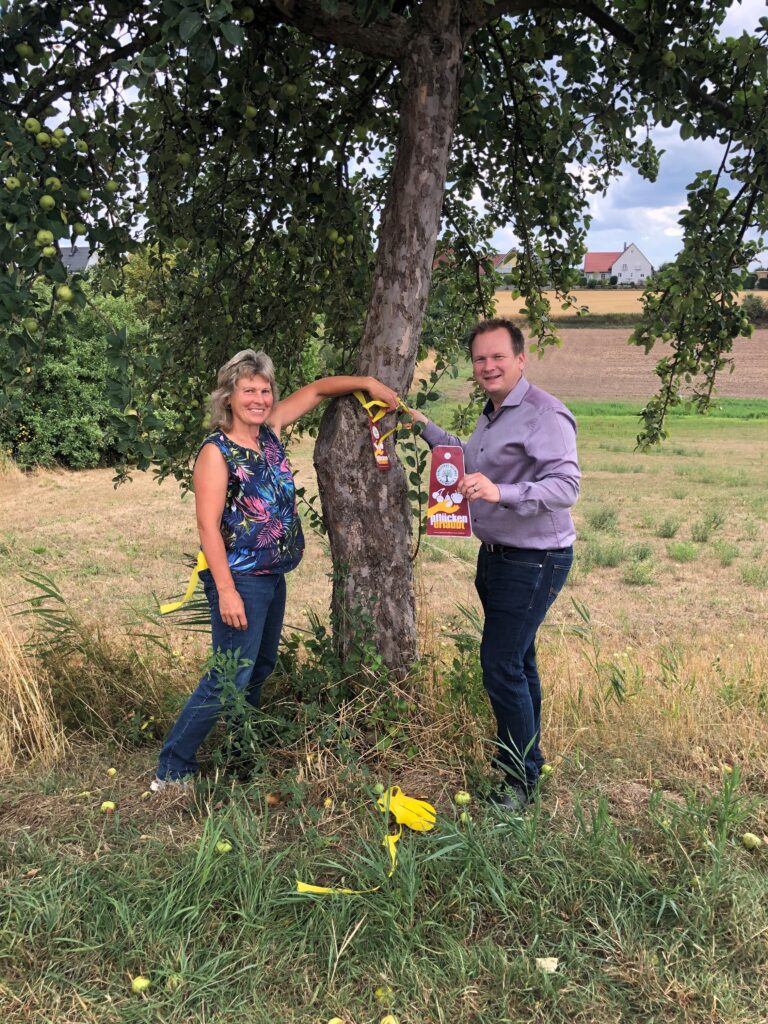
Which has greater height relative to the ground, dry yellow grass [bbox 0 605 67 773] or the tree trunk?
the tree trunk

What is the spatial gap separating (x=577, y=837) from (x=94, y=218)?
281cm

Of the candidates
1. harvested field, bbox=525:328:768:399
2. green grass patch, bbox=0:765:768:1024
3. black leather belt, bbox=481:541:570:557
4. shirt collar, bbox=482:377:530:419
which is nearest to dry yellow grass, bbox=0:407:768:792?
green grass patch, bbox=0:765:768:1024

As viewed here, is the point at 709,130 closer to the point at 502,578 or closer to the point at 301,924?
the point at 502,578

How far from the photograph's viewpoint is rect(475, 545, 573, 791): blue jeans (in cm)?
311

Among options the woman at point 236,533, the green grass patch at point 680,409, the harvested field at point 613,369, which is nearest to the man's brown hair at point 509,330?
the woman at point 236,533

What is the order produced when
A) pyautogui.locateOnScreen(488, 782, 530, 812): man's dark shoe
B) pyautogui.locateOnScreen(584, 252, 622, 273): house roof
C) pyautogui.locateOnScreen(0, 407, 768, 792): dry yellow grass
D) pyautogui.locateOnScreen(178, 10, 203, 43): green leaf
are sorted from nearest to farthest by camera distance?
pyautogui.locateOnScreen(178, 10, 203, 43): green leaf, pyautogui.locateOnScreen(488, 782, 530, 812): man's dark shoe, pyautogui.locateOnScreen(0, 407, 768, 792): dry yellow grass, pyautogui.locateOnScreen(584, 252, 622, 273): house roof

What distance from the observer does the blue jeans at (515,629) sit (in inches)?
122

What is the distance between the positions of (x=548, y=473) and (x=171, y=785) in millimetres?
1899

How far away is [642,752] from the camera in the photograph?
11.8 ft

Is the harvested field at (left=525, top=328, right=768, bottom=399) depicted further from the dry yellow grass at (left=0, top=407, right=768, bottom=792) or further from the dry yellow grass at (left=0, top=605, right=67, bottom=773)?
the dry yellow grass at (left=0, top=605, right=67, bottom=773)

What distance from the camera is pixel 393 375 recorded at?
360 cm

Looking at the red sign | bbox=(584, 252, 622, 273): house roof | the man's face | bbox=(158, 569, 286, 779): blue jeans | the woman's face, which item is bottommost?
bbox=(158, 569, 286, 779): blue jeans

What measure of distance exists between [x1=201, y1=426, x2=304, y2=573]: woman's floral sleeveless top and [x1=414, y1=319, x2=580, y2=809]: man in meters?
0.79

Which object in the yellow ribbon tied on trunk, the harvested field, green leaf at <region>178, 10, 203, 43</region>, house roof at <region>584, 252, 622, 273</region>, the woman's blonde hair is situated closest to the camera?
green leaf at <region>178, 10, 203, 43</region>
